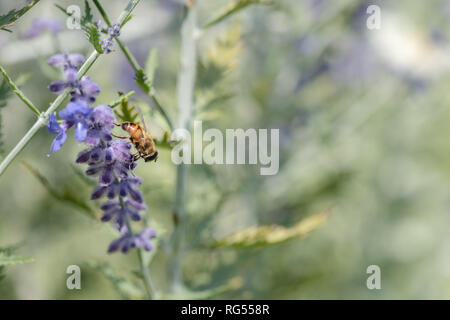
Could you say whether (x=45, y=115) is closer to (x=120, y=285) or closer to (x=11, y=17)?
(x=11, y=17)

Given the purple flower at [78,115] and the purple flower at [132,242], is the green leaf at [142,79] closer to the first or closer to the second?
the purple flower at [78,115]

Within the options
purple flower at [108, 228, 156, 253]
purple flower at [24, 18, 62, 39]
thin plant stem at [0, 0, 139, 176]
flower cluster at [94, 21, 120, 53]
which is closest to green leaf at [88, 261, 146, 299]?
purple flower at [108, 228, 156, 253]

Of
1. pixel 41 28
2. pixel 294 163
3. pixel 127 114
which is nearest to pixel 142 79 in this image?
pixel 127 114

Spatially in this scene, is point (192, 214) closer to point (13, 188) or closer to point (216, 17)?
point (216, 17)

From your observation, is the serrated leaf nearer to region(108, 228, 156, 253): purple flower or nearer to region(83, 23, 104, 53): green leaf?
region(108, 228, 156, 253): purple flower

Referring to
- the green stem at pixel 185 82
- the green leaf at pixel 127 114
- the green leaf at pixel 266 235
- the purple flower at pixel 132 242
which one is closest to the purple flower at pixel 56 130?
the green leaf at pixel 127 114
